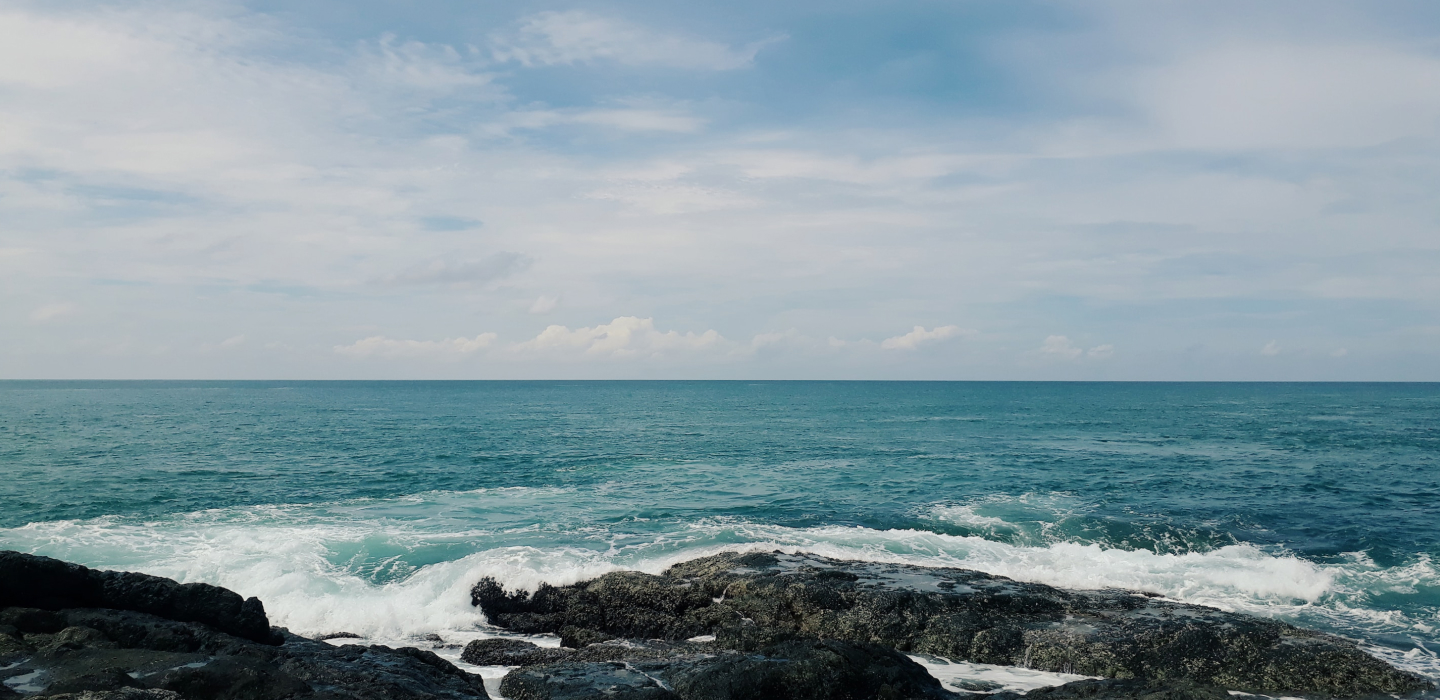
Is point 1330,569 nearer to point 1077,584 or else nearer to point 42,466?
point 1077,584

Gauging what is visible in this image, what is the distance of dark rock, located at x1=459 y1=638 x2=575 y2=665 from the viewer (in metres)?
13.8

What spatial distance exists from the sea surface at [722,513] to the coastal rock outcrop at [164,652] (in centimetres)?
524

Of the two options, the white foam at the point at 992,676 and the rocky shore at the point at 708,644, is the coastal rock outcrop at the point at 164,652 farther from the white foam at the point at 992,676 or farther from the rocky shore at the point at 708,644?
the white foam at the point at 992,676

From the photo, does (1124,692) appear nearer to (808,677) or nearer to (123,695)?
(808,677)

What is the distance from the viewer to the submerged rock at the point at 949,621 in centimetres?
1338

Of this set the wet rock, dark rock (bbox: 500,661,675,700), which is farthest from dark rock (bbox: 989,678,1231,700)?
dark rock (bbox: 500,661,675,700)

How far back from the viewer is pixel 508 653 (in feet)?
46.8

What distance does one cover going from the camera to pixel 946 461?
46.0m

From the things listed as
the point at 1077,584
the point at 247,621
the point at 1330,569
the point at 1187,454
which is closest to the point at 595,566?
the point at 247,621

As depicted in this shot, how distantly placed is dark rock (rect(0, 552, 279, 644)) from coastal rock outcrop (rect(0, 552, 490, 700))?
2 centimetres

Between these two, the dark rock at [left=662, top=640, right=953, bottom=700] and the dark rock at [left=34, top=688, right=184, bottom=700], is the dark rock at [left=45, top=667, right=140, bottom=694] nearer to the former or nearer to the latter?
the dark rock at [left=34, top=688, right=184, bottom=700]

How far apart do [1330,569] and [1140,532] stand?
19.0 ft

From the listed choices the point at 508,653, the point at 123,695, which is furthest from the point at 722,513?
the point at 123,695

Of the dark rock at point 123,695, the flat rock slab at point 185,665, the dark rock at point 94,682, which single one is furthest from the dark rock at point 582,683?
the dark rock at point 94,682
